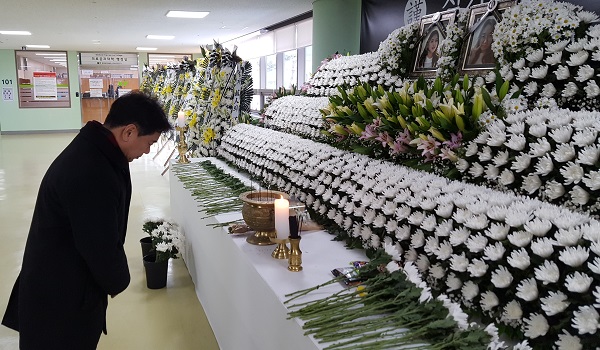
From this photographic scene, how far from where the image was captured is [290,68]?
1145 centimetres

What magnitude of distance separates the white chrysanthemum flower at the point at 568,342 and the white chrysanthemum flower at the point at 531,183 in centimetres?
55

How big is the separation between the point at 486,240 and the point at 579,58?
3.01 feet

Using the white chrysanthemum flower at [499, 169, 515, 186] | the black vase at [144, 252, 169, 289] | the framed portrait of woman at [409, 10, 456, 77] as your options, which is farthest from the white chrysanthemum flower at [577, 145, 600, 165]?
the black vase at [144, 252, 169, 289]

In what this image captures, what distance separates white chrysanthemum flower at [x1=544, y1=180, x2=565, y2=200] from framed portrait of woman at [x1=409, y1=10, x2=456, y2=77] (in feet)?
4.97

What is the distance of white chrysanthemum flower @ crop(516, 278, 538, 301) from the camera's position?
1249 millimetres

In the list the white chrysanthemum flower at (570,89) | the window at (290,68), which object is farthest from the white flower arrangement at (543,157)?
the window at (290,68)

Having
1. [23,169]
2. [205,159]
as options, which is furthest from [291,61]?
[205,159]

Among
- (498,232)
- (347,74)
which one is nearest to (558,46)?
(498,232)

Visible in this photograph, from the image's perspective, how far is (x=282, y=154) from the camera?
3150mm

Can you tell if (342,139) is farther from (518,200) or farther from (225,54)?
(225,54)

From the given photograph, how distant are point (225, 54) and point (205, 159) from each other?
1188 millimetres

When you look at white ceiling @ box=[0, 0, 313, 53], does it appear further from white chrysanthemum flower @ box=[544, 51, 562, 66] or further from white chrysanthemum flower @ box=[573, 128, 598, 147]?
white chrysanthemum flower @ box=[573, 128, 598, 147]

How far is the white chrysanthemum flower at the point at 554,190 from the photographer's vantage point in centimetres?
151

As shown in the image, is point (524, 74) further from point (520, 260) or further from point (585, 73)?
point (520, 260)
